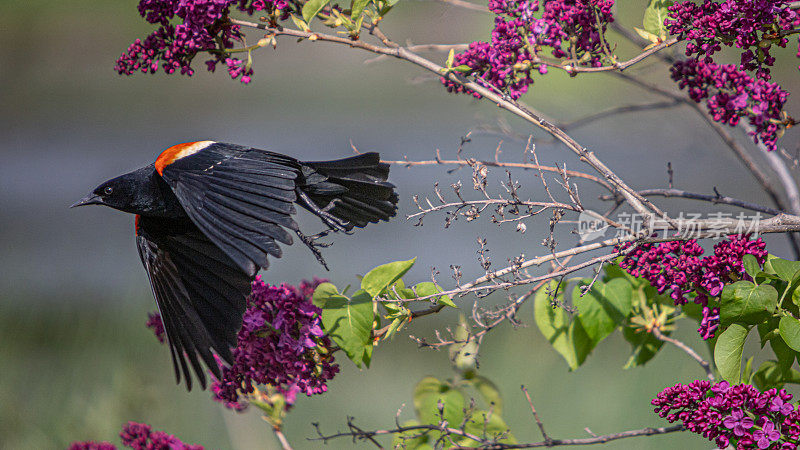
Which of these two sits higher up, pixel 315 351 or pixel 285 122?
pixel 285 122

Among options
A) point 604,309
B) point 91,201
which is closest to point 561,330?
point 604,309

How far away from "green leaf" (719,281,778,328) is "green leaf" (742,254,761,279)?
0.01 m

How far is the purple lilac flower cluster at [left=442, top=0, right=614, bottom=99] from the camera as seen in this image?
76cm

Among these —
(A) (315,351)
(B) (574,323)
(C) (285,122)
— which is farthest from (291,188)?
(C) (285,122)

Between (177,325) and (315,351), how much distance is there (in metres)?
0.19

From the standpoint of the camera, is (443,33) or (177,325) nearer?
(177,325)

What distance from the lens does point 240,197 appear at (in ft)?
2.57

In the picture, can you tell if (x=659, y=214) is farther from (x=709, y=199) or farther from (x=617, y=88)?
(x=617, y=88)

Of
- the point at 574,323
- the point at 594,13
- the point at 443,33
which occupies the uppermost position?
the point at 443,33

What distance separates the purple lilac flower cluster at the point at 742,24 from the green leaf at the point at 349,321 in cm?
39

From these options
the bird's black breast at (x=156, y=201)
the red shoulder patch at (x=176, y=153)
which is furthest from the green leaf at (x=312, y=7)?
the bird's black breast at (x=156, y=201)

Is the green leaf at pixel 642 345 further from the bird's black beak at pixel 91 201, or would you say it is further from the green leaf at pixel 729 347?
the bird's black beak at pixel 91 201

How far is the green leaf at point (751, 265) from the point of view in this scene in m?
0.65

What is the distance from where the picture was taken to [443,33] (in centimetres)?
471
